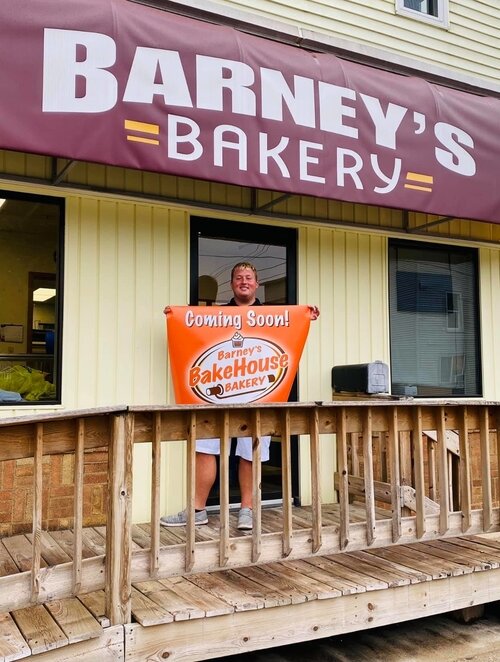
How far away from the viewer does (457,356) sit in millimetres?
5711

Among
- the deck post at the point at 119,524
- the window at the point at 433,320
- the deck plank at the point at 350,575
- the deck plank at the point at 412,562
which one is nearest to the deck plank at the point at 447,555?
the deck plank at the point at 412,562

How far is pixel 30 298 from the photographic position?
4.06 metres

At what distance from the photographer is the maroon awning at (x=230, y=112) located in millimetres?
3350

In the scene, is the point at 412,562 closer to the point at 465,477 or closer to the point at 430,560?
the point at 430,560

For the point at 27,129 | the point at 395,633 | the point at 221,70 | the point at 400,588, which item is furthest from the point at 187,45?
the point at 395,633

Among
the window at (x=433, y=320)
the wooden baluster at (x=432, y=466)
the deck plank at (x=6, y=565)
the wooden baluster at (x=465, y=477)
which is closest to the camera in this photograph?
the deck plank at (x=6, y=565)

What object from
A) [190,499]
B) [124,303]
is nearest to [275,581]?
[190,499]

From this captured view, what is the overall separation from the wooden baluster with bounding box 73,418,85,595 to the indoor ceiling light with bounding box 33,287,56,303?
5.61 feet

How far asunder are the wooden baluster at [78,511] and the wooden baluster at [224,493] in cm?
66

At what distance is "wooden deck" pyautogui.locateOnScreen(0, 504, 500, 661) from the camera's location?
255 centimetres

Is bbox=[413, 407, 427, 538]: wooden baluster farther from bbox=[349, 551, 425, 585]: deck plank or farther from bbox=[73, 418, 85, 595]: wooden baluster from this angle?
bbox=[73, 418, 85, 595]: wooden baluster

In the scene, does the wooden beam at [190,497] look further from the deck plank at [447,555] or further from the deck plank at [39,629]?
the deck plank at [447,555]

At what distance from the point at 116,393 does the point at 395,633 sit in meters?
2.32

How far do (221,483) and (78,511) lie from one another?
26.8 inches
